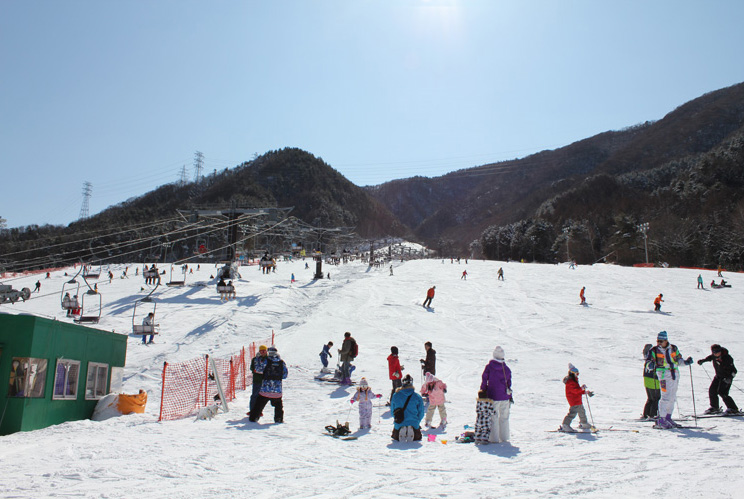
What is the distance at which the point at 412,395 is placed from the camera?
808 cm

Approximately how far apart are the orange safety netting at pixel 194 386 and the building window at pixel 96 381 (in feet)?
4.38

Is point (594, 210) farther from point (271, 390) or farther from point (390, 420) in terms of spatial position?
point (271, 390)

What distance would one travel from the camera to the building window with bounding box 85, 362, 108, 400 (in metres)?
10.5

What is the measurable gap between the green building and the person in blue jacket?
255 inches

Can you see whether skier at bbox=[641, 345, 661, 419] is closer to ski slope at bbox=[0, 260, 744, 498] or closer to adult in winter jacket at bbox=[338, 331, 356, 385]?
ski slope at bbox=[0, 260, 744, 498]

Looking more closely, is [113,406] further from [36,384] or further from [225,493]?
[225,493]

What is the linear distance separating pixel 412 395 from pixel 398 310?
2087cm

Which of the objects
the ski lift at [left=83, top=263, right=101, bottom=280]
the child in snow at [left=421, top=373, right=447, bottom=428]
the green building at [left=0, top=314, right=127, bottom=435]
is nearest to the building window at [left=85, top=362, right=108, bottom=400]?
the green building at [left=0, top=314, right=127, bottom=435]

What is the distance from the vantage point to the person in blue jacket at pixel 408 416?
7.88 m

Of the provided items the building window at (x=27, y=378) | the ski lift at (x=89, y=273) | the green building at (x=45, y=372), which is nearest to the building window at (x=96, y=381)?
the green building at (x=45, y=372)

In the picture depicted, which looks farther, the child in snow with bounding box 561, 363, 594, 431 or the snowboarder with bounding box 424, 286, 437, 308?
the snowboarder with bounding box 424, 286, 437, 308

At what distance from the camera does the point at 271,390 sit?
932cm

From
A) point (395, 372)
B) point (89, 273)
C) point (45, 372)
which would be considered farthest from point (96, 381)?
point (89, 273)

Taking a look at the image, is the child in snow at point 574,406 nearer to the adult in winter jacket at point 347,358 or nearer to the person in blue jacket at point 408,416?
the person in blue jacket at point 408,416
